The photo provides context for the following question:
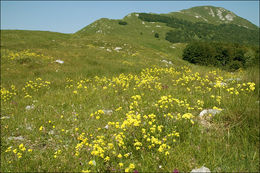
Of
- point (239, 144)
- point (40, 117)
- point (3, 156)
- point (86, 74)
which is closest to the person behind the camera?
point (239, 144)

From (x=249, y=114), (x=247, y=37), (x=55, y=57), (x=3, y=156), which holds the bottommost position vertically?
(x=3, y=156)

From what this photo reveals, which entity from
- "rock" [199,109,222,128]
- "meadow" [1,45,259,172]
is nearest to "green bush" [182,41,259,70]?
"meadow" [1,45,259,172]

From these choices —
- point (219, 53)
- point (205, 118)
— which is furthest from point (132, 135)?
point (219, 53)

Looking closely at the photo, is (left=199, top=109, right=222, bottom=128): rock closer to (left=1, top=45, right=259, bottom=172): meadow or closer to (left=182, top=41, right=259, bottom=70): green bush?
(left=1, top=45, right=259, bottom=172): meadow

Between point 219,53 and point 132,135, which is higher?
point 219,53

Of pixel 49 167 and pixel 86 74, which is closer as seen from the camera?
pixel 49 167

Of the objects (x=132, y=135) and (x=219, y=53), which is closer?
(x=132, y=135)

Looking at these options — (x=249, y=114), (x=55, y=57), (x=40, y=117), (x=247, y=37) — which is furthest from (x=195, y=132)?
(x=247, y=37)

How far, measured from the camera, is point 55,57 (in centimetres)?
1936

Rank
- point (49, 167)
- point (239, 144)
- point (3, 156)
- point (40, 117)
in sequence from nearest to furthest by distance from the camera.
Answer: point (239, 144)
point (49, 167)
point (3, 156)
point (40, 117)

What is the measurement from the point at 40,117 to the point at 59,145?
2.45 meters

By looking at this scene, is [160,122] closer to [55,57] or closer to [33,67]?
[33,67]

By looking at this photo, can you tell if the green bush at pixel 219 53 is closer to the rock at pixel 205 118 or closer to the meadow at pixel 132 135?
the meadow at pixel 132 135

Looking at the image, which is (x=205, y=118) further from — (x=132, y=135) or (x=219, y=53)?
(x=219, y=53)
